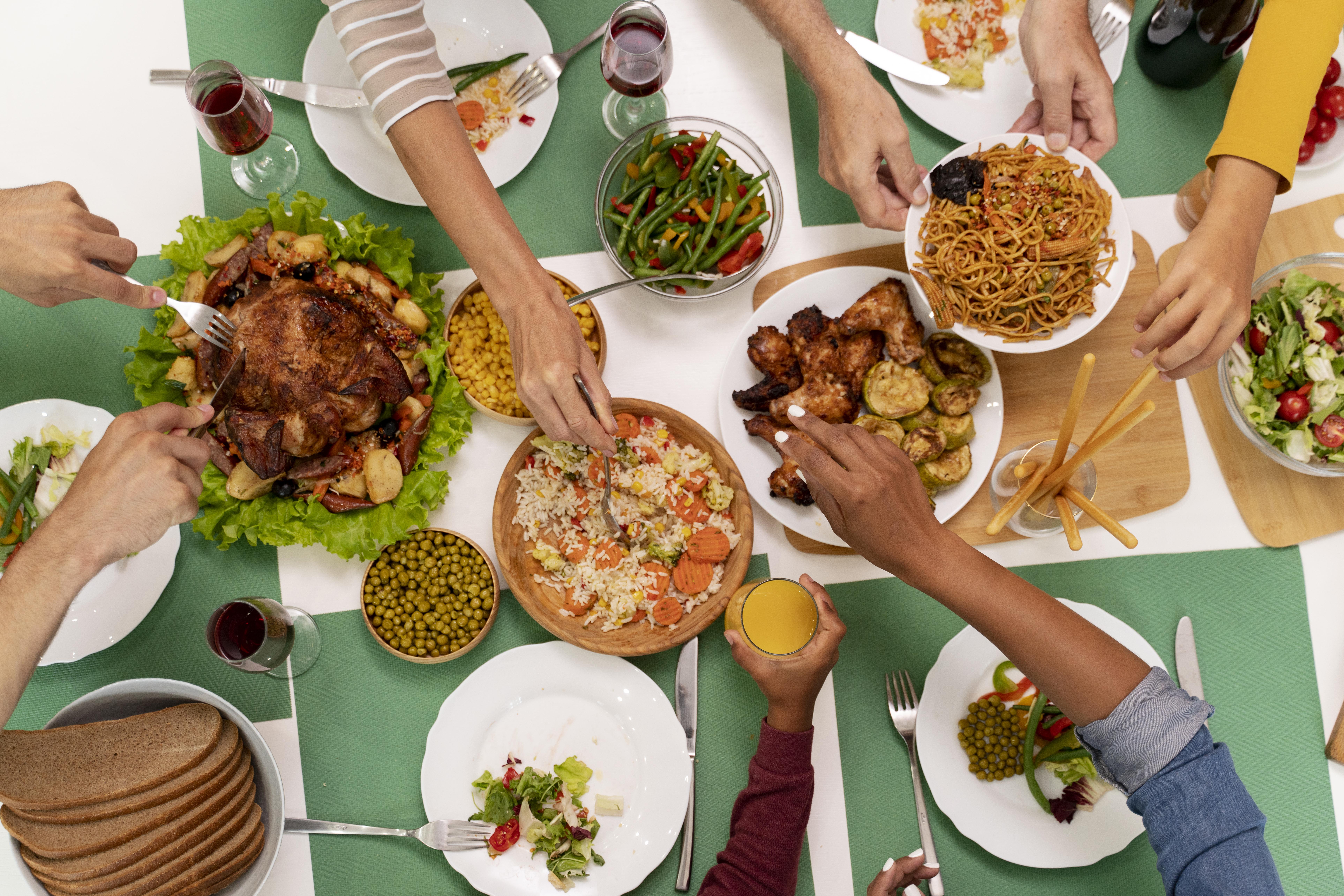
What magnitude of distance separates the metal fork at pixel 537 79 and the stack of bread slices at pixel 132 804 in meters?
1.99

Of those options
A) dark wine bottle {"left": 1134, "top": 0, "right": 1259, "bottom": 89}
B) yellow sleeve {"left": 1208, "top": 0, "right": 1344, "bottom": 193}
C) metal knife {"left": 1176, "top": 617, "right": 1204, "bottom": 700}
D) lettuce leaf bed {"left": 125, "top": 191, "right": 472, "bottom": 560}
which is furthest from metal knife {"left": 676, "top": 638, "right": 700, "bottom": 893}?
dark wine bottle {"left": 1134, "top": 0, "right": 1259, "bottom": 89}

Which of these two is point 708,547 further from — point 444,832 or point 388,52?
point 388,52

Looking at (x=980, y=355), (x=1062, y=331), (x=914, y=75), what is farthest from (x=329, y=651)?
(x=914, y=75)

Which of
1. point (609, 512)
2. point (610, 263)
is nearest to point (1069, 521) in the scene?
point (609, 512)

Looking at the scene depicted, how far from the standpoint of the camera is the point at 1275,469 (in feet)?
8.20

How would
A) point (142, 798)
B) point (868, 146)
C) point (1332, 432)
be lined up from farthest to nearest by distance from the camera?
point (1332, 432)
point (868, 146)
point (142, 798)

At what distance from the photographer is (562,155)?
2.60 meters

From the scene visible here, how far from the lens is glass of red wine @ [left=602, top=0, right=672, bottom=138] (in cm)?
229

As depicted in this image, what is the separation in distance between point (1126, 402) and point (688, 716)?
1.50m

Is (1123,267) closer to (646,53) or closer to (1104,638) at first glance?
(1104,638)

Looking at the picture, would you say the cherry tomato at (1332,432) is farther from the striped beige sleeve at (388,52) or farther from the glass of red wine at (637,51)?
the striped beige sleeve at (388,52)

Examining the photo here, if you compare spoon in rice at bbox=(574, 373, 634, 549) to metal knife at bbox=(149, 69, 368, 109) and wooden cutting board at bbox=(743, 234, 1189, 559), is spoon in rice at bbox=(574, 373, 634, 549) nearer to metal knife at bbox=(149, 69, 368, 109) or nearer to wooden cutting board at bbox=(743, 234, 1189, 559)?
wooden cutting board at bbox=(743, 234, 1189, 559)

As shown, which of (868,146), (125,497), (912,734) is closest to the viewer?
(125,497)

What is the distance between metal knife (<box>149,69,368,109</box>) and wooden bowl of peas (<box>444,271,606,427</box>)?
0.67 m
